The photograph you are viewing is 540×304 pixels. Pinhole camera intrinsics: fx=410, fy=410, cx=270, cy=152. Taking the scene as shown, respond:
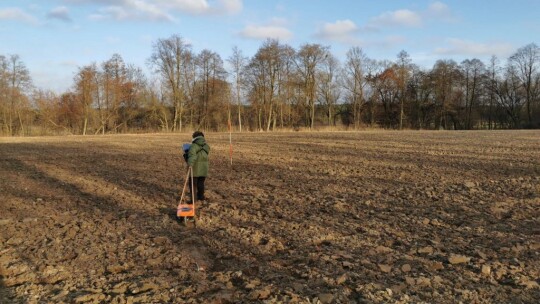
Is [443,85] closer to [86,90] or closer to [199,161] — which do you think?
[86,90]

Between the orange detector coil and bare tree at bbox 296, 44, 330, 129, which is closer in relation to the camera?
the orange detector coil

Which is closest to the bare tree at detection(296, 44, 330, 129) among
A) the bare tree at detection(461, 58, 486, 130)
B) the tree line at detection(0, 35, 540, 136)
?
the tree line at detection(0, 35, 540, 136)

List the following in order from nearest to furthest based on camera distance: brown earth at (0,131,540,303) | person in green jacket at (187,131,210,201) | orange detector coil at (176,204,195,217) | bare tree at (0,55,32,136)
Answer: brown earth at (0,131,540,303), orange detector coil at (176,204,195,217), person in green jacket at (187,131,210,201), bare tree at (0,55,32,136)

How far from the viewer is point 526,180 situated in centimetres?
1126

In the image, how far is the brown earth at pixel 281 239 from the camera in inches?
195

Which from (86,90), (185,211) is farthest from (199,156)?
(86,90)

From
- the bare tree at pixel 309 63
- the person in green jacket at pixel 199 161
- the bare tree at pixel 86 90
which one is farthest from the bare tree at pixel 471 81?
the person in green jacket at pixel 199 161

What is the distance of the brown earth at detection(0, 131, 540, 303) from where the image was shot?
496cm

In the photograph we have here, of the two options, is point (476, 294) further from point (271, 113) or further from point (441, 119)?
point (441, 119)

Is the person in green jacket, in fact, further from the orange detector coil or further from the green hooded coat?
the orange detector coil

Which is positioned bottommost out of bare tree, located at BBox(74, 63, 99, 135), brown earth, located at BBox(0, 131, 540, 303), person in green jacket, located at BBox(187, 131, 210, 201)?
brown earth, located at BBox(0, 131, 540, 303)

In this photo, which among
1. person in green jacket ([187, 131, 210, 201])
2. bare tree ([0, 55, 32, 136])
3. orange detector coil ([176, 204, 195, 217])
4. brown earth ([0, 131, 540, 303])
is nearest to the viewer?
brown earth ([0, 131, 540, 303])

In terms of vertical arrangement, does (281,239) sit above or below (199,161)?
below

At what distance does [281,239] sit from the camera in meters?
6.83
